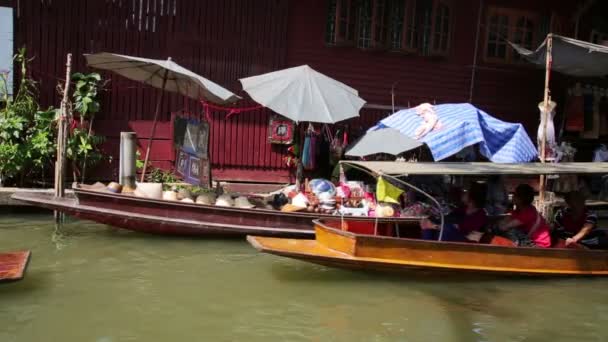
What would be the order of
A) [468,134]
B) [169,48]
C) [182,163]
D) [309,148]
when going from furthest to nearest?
[309,148]
[169,48]
[182,163]
[468,134]

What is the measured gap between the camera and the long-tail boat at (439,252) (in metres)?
6.93

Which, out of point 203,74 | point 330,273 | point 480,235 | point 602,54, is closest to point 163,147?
point 203,74

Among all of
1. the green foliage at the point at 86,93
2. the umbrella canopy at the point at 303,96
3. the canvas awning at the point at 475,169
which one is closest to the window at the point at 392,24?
the umbrella canopy at the point at 303,96

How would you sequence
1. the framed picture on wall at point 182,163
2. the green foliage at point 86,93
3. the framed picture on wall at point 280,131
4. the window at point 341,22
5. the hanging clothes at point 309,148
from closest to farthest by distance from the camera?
the framed picture on wall at point 182,163, the green foliage at point 86,93, the hanging clothes at point 309,148, the framed picture on wall at point 280,131, the window at point 341,22

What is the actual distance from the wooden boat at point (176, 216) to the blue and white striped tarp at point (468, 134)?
1.23 meters

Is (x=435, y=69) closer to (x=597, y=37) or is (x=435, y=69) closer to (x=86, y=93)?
(x=597, y=37)

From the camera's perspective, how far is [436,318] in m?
6.20

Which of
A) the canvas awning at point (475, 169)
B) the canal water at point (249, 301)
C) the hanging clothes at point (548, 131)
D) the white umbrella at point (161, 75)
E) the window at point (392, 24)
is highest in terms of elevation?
the window at point (392, 24)

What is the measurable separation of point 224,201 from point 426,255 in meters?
3.51

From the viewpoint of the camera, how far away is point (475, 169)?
7324 mm

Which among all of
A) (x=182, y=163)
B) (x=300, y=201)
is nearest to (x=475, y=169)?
(x=300, y=201)

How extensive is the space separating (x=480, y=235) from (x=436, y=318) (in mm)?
1882

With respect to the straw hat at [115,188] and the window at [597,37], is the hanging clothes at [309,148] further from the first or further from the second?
the window at [597,37]

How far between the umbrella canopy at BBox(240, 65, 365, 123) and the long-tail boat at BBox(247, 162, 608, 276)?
1638mm
